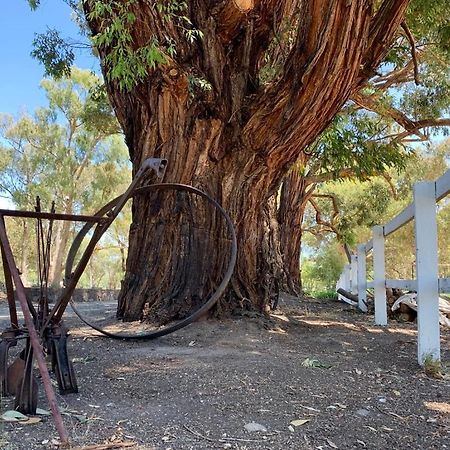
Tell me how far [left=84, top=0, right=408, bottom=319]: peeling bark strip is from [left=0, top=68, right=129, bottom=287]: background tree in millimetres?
14350

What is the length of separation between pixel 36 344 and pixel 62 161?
18.6 meters

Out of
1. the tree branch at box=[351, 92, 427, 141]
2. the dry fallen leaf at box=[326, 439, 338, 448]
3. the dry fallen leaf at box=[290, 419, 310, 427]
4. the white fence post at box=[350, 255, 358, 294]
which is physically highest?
the tree branch at box=[351, 92, 427, 141]

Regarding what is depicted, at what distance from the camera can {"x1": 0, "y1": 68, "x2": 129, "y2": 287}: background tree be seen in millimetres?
18953

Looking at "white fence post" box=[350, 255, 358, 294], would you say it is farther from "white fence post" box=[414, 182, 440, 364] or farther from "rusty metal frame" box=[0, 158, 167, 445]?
"rusty metal frame" box=[0, 158, 167, 445]

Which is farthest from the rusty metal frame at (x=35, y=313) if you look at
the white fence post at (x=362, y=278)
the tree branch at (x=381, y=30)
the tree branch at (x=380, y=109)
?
the tree branch at (x=380, y=109)

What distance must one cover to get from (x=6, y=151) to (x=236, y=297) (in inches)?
720

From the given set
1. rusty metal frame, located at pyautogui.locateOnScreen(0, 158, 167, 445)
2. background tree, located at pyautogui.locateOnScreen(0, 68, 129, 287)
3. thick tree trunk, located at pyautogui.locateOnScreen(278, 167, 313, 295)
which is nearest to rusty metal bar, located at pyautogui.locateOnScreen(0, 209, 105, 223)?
rusty metal frame, located at pyautogui.locateOnScreen(0, 158, 167, 445)

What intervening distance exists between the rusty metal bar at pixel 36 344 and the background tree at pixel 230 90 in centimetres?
209

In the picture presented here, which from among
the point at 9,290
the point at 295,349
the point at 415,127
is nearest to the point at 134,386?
the point at 9,290

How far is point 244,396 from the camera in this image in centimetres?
245

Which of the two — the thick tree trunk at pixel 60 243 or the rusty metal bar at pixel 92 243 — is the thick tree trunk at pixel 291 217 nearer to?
the rusty metal bar at pixel 92 243

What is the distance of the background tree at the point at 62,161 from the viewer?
62.2 feet

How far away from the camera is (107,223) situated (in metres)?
2.50

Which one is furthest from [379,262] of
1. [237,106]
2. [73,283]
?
[73,283]
